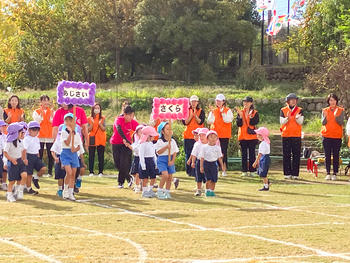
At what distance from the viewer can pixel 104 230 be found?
9.68 meters

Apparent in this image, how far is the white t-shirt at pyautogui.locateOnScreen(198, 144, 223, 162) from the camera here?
45.1ft

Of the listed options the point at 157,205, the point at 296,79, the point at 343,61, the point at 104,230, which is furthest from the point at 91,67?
the point at 104,230

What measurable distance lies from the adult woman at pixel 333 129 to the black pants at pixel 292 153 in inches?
26.8

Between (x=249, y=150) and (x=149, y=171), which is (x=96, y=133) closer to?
(x=249, y=150)

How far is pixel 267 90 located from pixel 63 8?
17726 millimetres

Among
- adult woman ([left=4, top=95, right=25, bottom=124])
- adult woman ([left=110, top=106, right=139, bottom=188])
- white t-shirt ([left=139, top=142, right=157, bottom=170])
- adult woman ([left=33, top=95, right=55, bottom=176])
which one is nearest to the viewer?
white t-shirt ([left=139, top=142, right=157, bottom=170])

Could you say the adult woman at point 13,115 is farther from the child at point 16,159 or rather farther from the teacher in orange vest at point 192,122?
the teacher in orange vest at point 192,122

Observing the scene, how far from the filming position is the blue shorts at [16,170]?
12.9 metres

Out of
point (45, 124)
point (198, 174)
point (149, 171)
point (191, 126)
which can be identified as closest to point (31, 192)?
point (149, 171)

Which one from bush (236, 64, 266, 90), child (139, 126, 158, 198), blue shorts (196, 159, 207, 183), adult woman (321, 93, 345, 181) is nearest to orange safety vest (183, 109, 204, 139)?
adult woman (321, 93, 345, 181)

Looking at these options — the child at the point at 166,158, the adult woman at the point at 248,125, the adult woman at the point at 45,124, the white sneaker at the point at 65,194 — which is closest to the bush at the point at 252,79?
the adult woman at the point at 248,125

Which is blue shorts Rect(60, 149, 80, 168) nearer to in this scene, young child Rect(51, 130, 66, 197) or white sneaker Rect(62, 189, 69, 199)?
young child Rect(51, 130, 66, 197)

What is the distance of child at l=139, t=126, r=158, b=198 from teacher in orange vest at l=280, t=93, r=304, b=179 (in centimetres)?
473

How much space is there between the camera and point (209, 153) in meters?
13.8
